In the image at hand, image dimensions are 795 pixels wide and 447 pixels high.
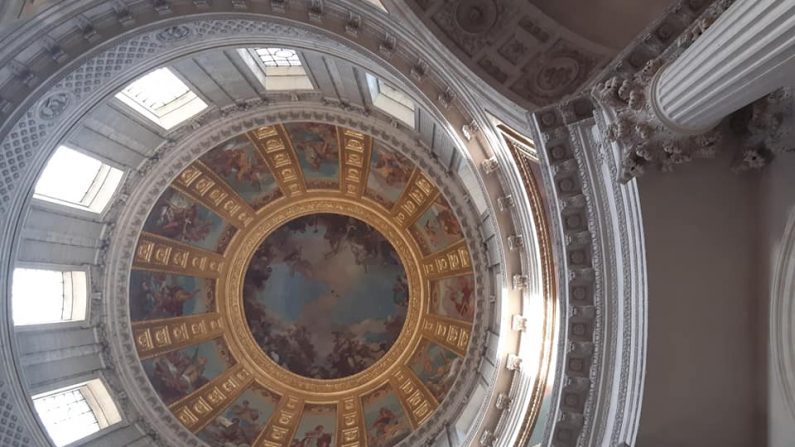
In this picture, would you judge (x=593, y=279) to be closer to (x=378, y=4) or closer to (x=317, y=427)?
(x=378, y=4)

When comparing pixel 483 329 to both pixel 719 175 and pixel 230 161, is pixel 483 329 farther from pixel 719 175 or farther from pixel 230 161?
pixel 719 175

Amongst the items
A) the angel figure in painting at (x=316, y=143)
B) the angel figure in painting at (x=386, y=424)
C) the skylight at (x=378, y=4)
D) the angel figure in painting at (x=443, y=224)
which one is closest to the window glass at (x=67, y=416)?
the angel figure in painting at (x=386, y=424)

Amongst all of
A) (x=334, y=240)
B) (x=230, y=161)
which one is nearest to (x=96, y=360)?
(x=230, y=161)

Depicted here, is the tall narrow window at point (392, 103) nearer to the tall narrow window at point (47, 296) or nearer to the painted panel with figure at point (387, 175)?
the painted panel with figure at point (387, 175)

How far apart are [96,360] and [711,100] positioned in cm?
1694

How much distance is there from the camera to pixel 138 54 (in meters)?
11.2

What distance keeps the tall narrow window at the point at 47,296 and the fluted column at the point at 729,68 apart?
13481mm

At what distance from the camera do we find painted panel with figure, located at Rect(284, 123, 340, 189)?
18.4 m

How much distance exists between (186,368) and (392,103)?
11487 mm

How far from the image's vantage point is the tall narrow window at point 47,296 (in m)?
13.9

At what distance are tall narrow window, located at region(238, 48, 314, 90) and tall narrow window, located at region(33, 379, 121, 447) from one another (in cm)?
961

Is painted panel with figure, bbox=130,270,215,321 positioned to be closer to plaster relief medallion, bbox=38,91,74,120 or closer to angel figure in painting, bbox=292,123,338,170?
angel figure in painting, bbox=292,123,338,170

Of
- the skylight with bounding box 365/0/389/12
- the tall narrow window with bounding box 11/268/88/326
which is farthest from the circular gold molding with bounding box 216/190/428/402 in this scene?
the skylight with bounding box 365/0/389/12

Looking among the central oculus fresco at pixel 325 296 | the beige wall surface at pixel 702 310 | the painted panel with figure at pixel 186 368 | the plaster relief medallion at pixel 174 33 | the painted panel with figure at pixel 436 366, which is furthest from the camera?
the central oculus fresco at pixel 325 296
